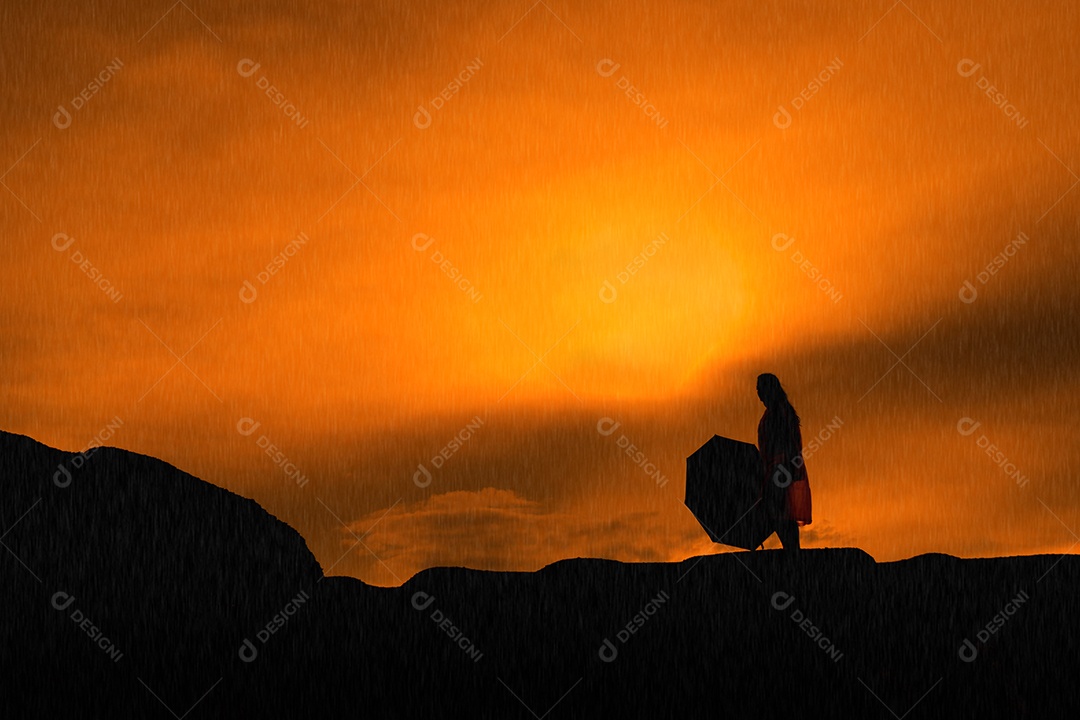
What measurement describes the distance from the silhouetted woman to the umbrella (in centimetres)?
19

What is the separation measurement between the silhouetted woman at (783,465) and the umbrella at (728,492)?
7.6 inches

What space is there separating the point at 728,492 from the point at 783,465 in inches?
28.6

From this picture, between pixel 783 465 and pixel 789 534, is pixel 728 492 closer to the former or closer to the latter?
pixel 783 465

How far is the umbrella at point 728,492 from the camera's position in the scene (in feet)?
41.5

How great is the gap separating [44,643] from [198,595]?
1648 mm

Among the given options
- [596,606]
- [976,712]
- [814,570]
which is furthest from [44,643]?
[976,712]

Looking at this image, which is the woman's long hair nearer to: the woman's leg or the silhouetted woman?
the silhouetted woman

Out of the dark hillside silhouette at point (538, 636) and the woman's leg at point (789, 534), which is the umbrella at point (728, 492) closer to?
the woman's leg at point (789, 534)

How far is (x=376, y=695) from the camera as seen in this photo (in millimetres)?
10047

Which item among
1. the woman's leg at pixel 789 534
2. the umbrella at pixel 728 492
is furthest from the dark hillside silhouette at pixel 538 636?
the umbrella at pixel 728 492

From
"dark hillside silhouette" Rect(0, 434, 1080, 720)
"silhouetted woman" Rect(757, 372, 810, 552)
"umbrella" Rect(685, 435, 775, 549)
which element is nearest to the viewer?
"dark hillside silhouette" Rect(0, 434, 1080, 720)

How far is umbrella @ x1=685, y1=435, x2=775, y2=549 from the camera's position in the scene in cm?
1265

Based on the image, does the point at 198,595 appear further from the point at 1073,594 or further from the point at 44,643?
the point at 1073,594

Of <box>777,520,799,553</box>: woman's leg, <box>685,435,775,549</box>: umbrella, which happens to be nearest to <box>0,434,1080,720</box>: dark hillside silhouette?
<box>777,520,799,553</box>: woman's leg
